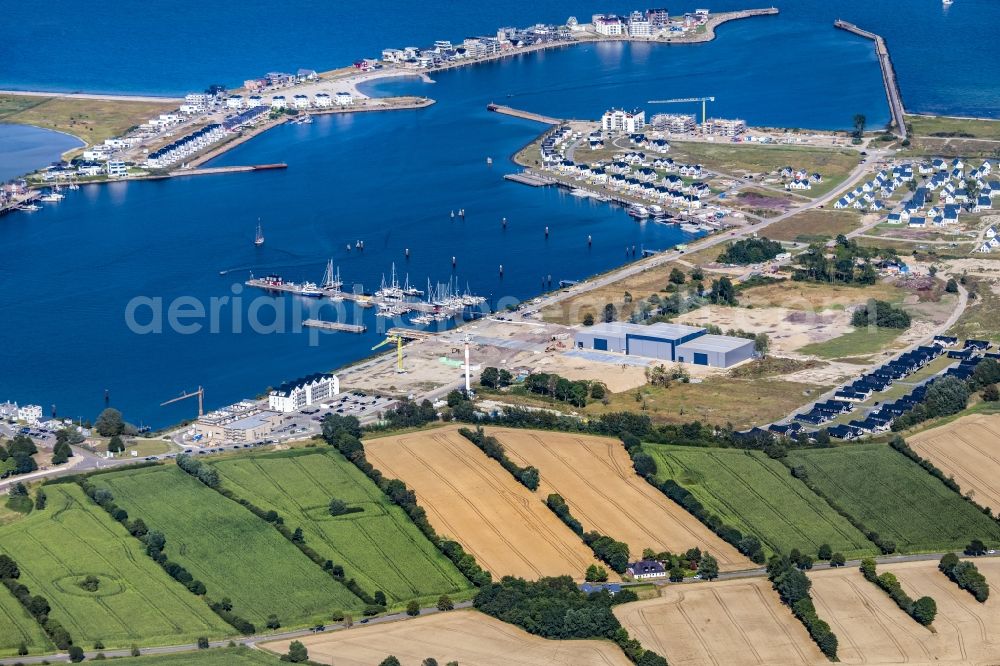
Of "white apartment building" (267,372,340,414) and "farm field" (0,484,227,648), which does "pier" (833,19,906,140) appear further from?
"farm field" (0,484,227,648)

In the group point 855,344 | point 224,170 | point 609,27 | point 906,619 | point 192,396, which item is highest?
point 609,27

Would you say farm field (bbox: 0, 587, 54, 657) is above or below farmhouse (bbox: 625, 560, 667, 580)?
above

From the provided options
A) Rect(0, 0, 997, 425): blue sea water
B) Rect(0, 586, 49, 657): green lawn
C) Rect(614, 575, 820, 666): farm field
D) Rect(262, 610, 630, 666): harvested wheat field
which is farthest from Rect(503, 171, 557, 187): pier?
Rect(0, 586, 49, 657): green lawn

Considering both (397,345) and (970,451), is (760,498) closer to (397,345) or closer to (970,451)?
(970,451)

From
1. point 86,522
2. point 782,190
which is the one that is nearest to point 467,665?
point 86,522

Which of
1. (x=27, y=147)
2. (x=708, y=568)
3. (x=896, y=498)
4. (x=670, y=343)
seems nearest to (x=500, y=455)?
(x=708, y=568)

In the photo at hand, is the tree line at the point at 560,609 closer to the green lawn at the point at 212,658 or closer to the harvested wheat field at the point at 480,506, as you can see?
the harvested wheat field at the point at 480,506

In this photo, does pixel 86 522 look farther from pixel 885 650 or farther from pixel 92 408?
pixel 885 650

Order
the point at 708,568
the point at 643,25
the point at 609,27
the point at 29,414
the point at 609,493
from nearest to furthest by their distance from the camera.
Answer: the point at 708,568 → the point at 609,493 → the point at 29,414 → the point at 643,25 → the point at 609,27
